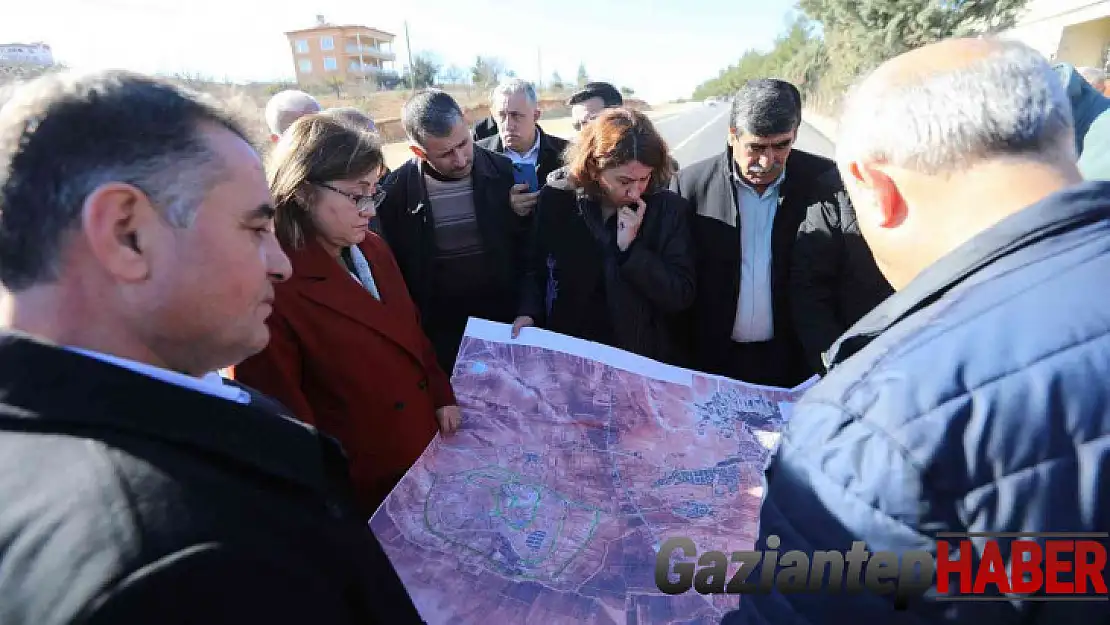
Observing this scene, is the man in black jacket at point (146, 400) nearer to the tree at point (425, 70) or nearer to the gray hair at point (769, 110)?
the gray hair at point (769, 110)

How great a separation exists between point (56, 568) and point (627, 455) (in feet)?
5.31

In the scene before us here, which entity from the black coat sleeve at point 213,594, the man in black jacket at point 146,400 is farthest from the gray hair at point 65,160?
the black coat sleeve at point 213,594

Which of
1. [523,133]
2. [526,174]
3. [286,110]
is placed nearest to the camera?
[286,110]

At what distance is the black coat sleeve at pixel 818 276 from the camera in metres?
2.52

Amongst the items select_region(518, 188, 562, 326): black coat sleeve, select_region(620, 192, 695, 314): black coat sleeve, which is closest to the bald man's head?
select_region(620, 192, 695, 314): black coat sleeve

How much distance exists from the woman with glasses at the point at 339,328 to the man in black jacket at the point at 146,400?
0.81m

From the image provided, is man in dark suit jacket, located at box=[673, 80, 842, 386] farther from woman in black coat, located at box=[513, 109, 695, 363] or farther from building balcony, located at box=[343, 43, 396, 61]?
building balcony, located at box=[343, 43, 396, 61]

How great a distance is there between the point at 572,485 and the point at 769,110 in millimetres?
1829

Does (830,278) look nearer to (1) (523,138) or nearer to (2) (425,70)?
(1) (523,138)

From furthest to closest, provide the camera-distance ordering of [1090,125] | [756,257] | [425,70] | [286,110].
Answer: [425,70], [286,110], [756,257], [1090,125]

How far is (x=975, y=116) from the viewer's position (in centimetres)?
97

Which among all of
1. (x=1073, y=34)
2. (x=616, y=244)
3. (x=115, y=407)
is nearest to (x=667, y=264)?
(x=616, y=244)

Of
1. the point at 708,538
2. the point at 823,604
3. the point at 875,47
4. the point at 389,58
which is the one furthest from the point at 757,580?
the point at 389,58

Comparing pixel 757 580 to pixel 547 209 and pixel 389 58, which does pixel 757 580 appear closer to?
pixel 547 209
